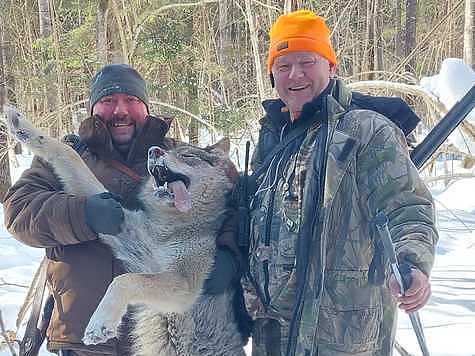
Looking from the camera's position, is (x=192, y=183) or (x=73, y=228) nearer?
(x=73, y=228)

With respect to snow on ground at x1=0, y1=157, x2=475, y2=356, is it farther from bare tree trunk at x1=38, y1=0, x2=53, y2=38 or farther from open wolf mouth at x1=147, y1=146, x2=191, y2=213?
bare tree trunk at x1=38, y1=0, x2=53, y2=38

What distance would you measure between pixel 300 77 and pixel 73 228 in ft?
3.98

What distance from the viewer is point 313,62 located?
7.91ft

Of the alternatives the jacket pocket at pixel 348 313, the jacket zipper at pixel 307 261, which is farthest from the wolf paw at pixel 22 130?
the jacket pocket at pixel 348 313

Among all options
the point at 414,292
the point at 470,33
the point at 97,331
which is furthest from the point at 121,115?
the point at 470,33

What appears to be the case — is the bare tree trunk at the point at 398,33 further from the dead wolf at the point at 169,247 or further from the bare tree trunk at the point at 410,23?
the dead wolf at the point at 169,247

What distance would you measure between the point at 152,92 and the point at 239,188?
884cm

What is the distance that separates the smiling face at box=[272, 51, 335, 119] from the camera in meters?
2.38

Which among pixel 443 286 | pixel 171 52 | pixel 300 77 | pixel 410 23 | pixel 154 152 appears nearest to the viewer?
pixel 300 77

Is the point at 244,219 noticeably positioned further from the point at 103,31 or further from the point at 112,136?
the point at 103,31

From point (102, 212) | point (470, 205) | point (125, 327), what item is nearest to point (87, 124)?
point (102, 212)

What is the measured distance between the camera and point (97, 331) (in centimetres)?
A: 244

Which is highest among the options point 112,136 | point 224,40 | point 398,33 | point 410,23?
point 410,23

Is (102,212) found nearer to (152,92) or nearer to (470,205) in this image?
(152,92)
